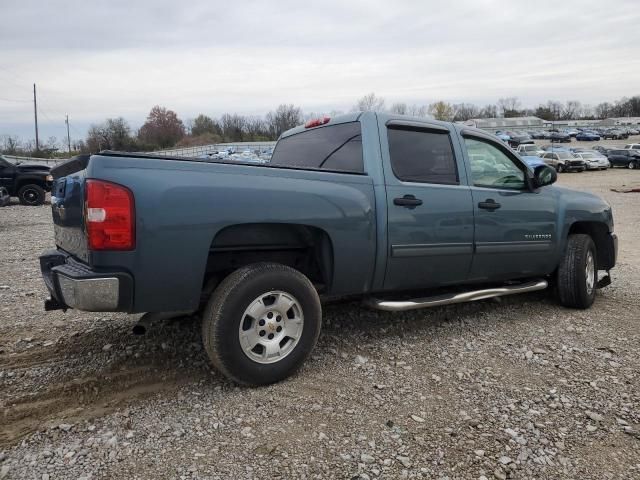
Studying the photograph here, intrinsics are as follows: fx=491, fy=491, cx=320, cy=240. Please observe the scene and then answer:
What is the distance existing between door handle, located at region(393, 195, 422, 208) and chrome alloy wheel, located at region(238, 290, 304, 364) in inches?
42.5

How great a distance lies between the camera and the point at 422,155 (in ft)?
13.1

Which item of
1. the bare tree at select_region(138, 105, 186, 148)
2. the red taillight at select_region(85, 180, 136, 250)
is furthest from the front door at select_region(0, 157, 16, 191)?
the bare tree at select_region(138, 105, 186, 148)

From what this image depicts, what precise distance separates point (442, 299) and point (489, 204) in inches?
36.5

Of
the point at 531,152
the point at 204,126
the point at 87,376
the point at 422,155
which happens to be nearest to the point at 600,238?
the point at 422,155

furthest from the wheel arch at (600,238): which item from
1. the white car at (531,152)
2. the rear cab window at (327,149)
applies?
the white car at (531,152)

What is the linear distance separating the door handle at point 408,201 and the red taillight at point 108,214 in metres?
1.85

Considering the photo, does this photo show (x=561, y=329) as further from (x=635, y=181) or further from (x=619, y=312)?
(x=635, y=181)

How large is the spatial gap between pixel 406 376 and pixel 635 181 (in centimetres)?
3097

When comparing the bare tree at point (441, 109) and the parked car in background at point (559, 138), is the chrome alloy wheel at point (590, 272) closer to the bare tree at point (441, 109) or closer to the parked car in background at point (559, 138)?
the parked car in background at point (559, 138)

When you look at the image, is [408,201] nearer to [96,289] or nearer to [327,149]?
[327,149]

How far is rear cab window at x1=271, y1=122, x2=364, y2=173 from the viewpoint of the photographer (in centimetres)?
378

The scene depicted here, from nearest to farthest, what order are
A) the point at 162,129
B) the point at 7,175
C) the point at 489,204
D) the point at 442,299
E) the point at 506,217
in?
the point at 442,299, the point at 489,204, the point at 506,217, the point at 7,175, the point at 162,129

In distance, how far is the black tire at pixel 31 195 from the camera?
16959 millimetres

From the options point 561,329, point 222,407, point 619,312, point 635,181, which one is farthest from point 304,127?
point 635,181
